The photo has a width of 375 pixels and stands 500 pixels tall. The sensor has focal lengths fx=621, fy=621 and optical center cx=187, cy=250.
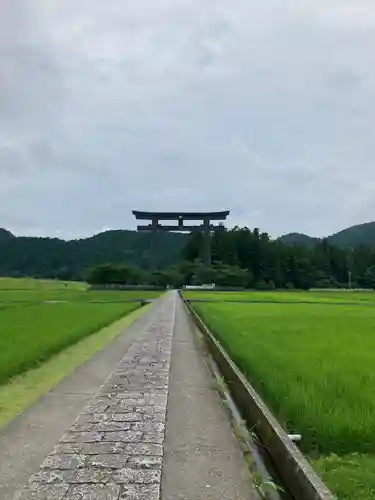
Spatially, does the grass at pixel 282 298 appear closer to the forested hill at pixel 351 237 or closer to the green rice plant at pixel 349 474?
the green rice plant at pixel 349 474

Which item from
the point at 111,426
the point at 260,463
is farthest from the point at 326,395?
the point at 111,426

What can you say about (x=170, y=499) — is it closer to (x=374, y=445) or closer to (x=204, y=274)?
(x=374, y=445)

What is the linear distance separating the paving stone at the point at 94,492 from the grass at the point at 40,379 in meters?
2.60

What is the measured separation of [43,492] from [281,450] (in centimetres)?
202

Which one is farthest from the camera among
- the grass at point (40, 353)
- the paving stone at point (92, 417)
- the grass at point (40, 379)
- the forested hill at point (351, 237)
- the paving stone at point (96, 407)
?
the forested hill at point (351, 237)

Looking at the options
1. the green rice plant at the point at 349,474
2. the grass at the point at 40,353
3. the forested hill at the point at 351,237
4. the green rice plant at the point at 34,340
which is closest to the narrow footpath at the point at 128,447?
the grass at the point at 40,353

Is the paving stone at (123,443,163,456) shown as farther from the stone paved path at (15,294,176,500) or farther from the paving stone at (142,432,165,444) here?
the paving stone at (142,432,165,444)

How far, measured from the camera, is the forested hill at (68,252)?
135 meters

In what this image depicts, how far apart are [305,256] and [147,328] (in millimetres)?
103932

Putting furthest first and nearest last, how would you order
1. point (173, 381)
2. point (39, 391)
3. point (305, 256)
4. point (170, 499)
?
point (305, 256), point (173, 381), point (39, 391), point (170, 499)

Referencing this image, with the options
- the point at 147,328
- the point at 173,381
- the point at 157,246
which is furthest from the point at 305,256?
the point at 173,381

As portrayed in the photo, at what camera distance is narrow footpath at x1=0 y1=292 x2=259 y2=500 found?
4551 millimetres

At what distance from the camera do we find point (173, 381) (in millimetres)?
9898

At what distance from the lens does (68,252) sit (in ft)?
467
